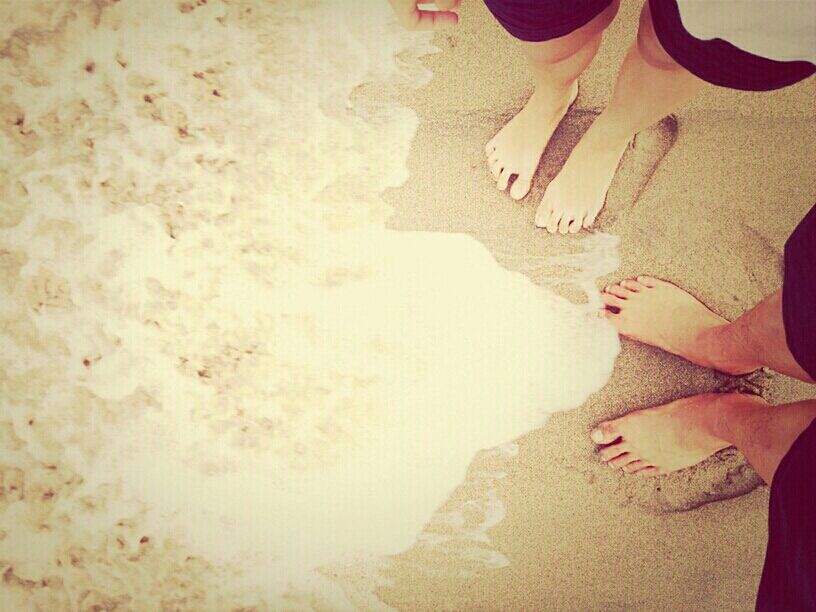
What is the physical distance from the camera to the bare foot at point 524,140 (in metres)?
1.02

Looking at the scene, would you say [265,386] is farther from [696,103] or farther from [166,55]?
[696,103]

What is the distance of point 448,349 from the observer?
108 cm

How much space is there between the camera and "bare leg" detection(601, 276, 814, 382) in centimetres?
104

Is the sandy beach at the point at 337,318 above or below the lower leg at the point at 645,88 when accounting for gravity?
below

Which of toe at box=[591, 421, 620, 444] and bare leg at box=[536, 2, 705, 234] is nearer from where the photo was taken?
bare leg at box=[536, 2, 705, 234]

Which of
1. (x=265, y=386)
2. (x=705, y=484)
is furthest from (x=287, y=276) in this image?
(x=705, y=484)

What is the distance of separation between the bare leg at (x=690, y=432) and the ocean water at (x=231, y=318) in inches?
5.0

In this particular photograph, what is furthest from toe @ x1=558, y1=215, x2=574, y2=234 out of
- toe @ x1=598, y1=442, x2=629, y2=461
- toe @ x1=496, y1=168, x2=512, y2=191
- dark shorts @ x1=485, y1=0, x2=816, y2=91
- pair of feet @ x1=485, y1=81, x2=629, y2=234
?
toe @ x1=598, y1=442, x2=629, y2=461

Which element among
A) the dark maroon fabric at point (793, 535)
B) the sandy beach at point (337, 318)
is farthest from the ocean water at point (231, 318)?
the dark maroon fabric at point (793, 535)

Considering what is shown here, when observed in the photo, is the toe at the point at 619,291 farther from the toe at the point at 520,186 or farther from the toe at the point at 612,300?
the toe at the point at 520,186

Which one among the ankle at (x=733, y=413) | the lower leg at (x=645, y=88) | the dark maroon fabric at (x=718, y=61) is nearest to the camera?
the dark maroon fabric at (x=718, y=61)

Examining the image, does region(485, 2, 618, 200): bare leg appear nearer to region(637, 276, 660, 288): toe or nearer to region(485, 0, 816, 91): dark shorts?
region(485, 0, 816, 91): dark shorts

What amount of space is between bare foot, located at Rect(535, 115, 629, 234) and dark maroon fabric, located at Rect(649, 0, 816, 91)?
0.66ft

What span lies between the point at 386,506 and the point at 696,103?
990 mm
